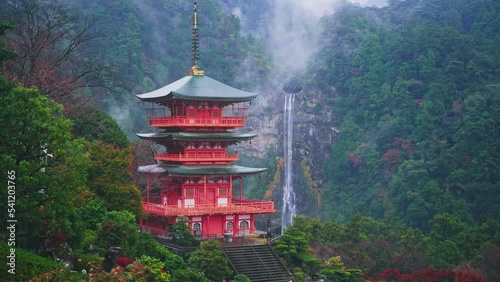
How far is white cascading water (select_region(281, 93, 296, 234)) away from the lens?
82438mm

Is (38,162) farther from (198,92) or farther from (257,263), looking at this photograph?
(198,92)

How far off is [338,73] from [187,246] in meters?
64.3

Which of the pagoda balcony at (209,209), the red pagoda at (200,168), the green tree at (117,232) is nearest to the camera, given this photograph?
the green tree at (117,232)

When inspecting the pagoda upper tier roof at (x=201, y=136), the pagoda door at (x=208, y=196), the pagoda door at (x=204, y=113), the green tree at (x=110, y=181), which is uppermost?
the pagoda door at (x=204, y=113)

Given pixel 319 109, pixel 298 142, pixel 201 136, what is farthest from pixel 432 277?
pixel 319 109

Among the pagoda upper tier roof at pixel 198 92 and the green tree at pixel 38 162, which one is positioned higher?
the pagoda upper tier roof at pixel 198 92

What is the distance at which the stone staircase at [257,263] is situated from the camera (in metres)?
32.1

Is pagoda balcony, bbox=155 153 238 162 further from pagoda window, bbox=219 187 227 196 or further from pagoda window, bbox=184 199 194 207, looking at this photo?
pagoda window, bbox=184 199 194 207

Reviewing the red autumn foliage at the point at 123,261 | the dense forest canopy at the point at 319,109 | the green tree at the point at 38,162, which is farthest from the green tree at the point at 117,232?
the green tree at the point at 38,162

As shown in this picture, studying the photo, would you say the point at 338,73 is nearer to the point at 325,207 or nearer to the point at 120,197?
the point at 325,207

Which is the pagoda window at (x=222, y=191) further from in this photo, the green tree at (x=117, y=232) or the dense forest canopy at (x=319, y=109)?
the green tree at (x=117, y=232)

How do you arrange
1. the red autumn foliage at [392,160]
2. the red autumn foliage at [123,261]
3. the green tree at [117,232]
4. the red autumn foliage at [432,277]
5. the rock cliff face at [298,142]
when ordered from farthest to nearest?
1. the rock cliff face at [298,142]
2. the red autumn foliage at [392,160]
3. the red autumn foliage at [432,277]
4. the green tree at [117,232]
5. the red autumn foliage at [123,261]

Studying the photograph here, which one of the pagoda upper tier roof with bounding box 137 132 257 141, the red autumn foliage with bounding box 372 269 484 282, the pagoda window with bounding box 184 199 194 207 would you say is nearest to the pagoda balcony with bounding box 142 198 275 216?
the pagoda window with bounding box 184 199 194 207

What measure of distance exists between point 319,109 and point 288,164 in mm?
8289
